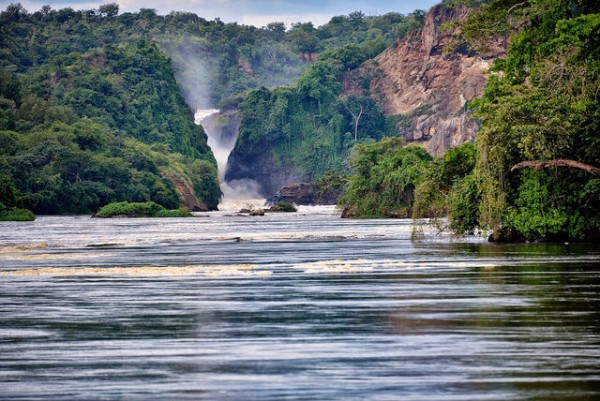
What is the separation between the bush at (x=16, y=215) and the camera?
95.5m

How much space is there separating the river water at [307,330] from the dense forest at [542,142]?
7.08 meters

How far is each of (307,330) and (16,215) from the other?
82.9 metres

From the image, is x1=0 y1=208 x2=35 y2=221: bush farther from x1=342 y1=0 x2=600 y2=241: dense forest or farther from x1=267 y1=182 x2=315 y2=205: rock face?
x1=267 y1=182 x2=315 y2=205: rock face

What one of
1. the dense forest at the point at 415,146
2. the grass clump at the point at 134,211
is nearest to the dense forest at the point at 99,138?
the dense forest at the point at 415,146

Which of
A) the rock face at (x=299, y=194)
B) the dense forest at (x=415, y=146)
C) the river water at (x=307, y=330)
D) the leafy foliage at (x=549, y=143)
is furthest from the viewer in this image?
the rock face at (x=299, y=194)

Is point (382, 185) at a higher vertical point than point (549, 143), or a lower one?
lower

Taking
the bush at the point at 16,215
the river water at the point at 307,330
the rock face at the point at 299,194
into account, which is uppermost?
the rock face at the point at 299,194

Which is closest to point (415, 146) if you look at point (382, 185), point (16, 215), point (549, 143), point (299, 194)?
point (382, 185)

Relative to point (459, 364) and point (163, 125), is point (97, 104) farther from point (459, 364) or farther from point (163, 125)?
point (459, 364)

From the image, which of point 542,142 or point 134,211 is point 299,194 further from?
point 542,142

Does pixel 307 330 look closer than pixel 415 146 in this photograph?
Yes

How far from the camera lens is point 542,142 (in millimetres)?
37094

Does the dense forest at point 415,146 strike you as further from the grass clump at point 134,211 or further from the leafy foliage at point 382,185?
the grass clump at point 134,211

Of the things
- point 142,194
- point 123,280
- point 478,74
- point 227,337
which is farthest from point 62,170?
point 227,337
